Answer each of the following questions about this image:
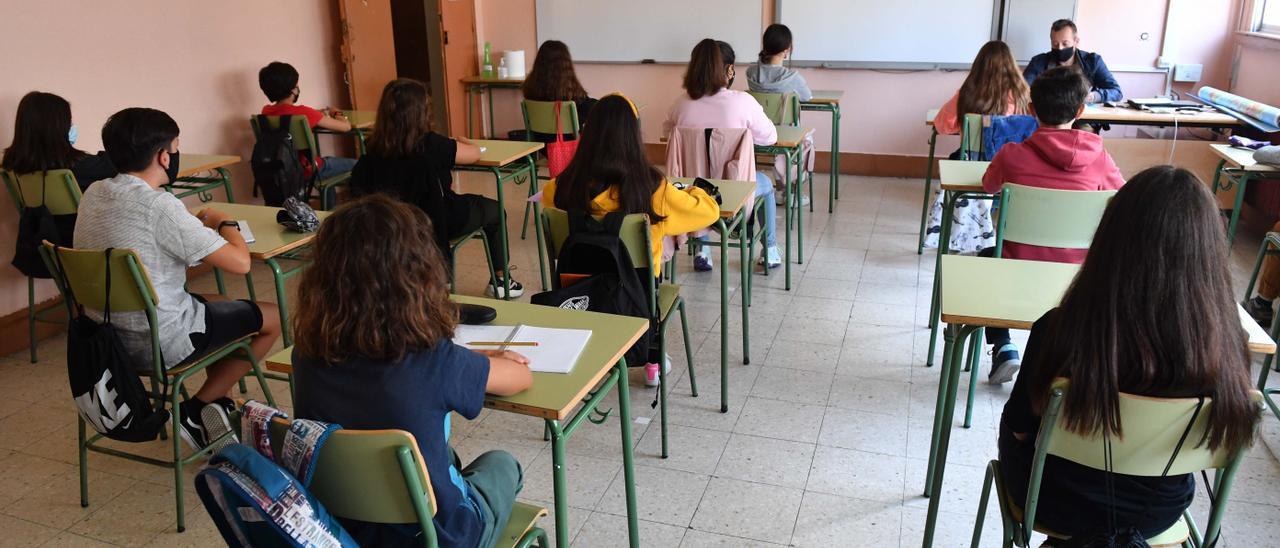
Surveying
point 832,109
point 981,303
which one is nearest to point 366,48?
point 832,109

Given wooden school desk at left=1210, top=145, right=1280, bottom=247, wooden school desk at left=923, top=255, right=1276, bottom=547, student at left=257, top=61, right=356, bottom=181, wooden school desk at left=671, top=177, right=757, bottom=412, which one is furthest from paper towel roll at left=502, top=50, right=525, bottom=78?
wooden school desk at left=923, top=255, right=1276, bottom=547

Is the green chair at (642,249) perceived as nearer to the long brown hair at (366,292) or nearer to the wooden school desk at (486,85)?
the long brown hair at (366,292)

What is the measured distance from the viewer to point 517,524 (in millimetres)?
1761

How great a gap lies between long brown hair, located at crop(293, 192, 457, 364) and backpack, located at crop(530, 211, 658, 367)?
966 millimetres

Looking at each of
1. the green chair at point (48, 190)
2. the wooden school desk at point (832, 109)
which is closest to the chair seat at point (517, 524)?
the green chair at point (48, 190)

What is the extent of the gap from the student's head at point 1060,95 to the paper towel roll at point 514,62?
16.1 ft

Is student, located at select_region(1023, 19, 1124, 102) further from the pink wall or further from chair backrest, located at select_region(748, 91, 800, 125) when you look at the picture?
the pink wall

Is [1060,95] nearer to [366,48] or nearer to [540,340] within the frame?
[540,340]

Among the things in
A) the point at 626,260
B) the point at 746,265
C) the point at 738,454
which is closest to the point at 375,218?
the point at 626,260

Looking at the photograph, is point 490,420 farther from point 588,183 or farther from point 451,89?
point 451,89

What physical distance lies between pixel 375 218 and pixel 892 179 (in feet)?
18.6

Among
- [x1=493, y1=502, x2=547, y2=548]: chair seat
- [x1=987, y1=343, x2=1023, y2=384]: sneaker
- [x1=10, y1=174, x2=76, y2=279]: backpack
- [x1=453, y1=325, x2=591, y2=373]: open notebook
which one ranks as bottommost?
[x1=987, y1=343, x2=1023, y2=384]: sneaker

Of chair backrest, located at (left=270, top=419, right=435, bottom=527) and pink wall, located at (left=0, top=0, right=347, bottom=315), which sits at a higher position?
pink wall, located at (left=0, top=0, right=347, bottom=315)

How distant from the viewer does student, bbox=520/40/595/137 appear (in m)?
5.14
